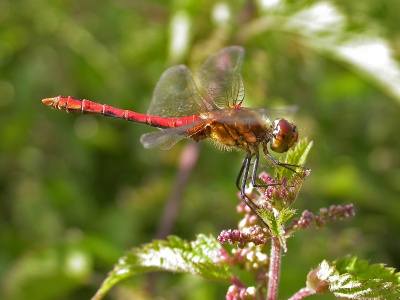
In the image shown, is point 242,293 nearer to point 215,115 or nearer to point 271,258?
point 271,258

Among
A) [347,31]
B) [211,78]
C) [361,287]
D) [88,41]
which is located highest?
[88,41]

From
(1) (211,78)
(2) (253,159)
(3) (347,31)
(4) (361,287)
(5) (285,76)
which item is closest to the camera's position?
(4) (361,287)

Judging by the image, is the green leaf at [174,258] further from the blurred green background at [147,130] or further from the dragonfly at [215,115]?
the blurred green background at [147,130]

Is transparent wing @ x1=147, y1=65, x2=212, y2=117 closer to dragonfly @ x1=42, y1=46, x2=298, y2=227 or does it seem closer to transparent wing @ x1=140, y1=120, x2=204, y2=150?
dragonfly @ x1=42, y1=46, x2=298, y2=227

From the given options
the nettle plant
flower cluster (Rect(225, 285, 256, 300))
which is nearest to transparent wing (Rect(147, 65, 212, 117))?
the nettle plant

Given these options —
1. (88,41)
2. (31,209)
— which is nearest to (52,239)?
(31,209)

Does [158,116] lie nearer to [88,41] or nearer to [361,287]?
[361,287]
